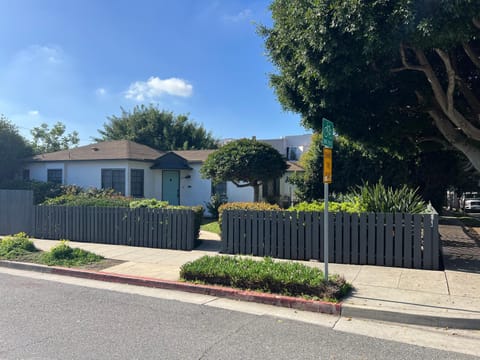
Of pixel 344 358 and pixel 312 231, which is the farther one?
pixel 312 231

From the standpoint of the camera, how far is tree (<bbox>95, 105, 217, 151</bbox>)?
36.8 metres

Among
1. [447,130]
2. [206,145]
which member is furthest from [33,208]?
[206,145]

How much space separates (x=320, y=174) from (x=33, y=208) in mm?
13587

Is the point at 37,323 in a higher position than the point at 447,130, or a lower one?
lower

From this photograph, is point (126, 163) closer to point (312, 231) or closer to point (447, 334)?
point (312, 231)

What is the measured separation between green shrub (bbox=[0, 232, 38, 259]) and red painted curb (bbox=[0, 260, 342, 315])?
0.43 m

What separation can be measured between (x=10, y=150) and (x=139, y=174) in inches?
319

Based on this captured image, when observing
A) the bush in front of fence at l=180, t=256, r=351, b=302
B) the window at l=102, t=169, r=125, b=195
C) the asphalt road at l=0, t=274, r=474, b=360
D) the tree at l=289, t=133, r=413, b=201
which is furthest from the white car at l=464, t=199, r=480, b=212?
the asphalt road at l=0, t=274, r=474, b=360

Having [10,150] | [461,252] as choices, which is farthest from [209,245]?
[10,150]

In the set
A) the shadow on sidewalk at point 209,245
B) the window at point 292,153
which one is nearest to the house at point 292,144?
the window at point 292,153

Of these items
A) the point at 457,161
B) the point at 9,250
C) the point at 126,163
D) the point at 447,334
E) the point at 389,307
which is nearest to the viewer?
the point at 447,334

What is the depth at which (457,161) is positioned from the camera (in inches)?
798

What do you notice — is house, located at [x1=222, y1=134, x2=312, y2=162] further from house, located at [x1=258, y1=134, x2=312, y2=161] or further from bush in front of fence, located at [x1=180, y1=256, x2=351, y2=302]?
bush in front of fence, located at [x1=180, y1=256, x2=351, y2=302]

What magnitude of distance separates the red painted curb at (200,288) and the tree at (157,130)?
27.6 m
